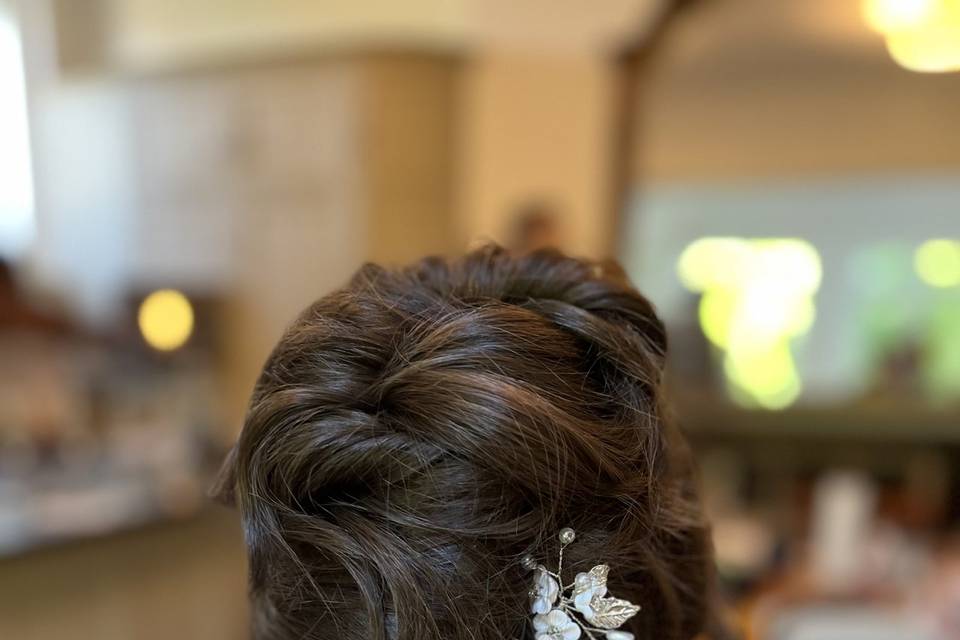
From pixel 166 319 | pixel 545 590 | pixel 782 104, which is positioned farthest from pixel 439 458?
pixel 166 319

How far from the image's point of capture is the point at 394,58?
193cm

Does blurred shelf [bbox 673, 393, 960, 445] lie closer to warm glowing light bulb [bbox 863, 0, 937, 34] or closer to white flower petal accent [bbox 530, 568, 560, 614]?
warm glowing light bulb [bbox 863, 0, 937, 34]

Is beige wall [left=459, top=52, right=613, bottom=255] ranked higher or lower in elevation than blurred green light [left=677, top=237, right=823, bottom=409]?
higher

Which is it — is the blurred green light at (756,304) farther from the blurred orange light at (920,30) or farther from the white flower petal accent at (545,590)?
the white flower petal accent at (545,590)

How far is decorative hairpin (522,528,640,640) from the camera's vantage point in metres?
0.37

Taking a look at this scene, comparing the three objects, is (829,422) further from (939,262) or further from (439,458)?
(439,458)

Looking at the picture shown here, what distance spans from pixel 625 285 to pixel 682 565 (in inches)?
7.3

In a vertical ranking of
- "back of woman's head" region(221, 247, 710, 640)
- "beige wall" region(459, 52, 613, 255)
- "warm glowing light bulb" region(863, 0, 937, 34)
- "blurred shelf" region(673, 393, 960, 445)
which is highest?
"warm glowing light bulb" region(863, 0, 937, 34)

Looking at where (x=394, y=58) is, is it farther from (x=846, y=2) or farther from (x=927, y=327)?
(x=927, y=327)

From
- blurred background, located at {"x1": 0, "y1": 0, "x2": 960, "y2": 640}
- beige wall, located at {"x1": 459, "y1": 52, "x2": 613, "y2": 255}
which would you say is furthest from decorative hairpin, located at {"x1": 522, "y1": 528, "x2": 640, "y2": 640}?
beige wall, located at {"x1": 459, "y1": 52, "x2": 613, "y2": 255}

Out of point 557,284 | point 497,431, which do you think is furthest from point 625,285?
point 497,431

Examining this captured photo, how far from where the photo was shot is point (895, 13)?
1.27 metres

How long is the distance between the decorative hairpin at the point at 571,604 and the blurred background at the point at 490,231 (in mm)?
700

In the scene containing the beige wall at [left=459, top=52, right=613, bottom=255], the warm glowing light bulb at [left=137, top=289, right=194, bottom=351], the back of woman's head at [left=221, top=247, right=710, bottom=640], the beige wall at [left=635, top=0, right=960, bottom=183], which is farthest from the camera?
the warm glowing light bulb at [left=137, top=289, right=194, bottom=351]
